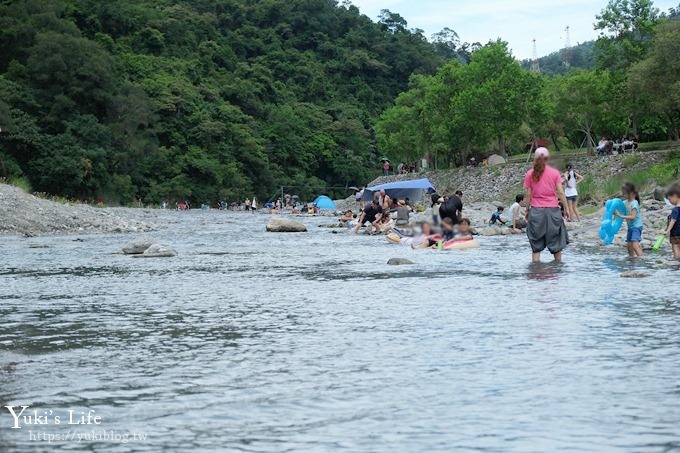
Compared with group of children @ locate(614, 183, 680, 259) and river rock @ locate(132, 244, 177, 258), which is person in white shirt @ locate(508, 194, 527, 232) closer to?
group of children @ locate(614, 183, 680, 259)

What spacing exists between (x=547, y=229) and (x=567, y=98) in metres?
60.0

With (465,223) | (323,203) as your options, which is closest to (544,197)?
(465,223)

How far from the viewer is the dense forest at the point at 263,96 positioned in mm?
74438

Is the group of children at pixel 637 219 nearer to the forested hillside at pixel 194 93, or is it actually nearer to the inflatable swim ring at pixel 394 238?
the inflatable swim ring at pixel 394 238

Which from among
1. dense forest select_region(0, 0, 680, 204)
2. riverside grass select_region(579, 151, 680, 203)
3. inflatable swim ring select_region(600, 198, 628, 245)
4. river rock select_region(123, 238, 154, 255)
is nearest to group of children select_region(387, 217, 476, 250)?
inflatable swim ring select_region(600, 198, 628, 245)

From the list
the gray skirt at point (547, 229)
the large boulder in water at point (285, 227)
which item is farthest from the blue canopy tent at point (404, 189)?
the gray skirt at point (547, 229)

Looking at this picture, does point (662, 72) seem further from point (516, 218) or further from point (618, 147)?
point (516, 218)

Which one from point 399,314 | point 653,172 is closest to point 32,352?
point 399,314

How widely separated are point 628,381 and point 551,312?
3904 millimetres

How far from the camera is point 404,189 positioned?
2667 inches

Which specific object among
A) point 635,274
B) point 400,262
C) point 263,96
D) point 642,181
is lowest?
point 635,274

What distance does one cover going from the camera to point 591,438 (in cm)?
598

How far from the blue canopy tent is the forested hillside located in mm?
28848

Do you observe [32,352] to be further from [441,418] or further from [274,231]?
[274,231]
